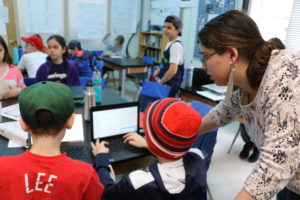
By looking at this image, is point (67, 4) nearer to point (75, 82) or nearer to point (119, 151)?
point (75, 82)

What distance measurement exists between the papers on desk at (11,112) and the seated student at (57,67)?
2.65 ft

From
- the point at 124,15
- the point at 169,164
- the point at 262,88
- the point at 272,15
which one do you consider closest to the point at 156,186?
the point at 169,164

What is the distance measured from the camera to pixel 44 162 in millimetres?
783

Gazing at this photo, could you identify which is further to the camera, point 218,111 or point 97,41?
point 97,41

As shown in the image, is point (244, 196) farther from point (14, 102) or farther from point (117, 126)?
point (14, 102)

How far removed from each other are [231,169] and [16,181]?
2252 mm

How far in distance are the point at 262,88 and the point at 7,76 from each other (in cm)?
199

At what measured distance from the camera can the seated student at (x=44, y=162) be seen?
2.53 ft

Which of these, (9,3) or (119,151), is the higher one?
(9,3)

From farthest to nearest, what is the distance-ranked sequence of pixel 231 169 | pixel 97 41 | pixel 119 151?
pixel 97 41 → pixel 231 169 → pixel 119 151

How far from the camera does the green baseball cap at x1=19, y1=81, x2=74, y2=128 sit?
30.5 inches

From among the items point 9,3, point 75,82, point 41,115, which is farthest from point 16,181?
point 9,3

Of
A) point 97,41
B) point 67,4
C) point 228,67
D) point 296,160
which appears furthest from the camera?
point 97,41

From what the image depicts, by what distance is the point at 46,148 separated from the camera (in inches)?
32.1
